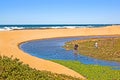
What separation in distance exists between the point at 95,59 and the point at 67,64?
662 centimetres

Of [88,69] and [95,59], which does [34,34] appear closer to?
[95,59]

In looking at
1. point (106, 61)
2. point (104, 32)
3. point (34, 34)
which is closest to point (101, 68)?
point (106, 61)

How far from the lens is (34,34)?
8919 centimetres

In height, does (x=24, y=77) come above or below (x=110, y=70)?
above

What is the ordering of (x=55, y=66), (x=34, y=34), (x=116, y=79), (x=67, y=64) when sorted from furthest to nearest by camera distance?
(x=34, y=34)
(x=67, y=64)
(x=55, y=66)
(x=116, y=79)

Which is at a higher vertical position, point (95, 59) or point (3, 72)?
point (3, 72)

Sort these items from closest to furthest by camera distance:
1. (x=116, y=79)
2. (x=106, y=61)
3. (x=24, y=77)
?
(x=24, y=77)
(x=116, y=79)
(x=106, y=61)

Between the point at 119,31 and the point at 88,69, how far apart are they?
74.6m

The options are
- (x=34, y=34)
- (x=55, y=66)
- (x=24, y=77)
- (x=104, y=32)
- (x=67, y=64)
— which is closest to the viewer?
(x=24, y=77)

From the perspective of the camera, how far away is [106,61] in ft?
111

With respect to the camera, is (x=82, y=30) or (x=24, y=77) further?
(x=82, y=30)

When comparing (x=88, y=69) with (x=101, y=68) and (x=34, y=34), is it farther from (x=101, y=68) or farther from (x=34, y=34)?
(x=34, y=34)

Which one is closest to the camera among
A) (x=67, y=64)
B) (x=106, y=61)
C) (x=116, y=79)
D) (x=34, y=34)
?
(x=116, y=79)

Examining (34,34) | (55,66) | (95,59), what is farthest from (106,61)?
(34,34)
